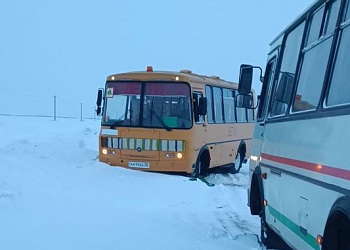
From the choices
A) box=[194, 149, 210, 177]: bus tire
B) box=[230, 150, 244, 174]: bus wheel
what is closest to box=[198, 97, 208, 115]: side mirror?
box=[194, 149, 210, 177]: bus tire

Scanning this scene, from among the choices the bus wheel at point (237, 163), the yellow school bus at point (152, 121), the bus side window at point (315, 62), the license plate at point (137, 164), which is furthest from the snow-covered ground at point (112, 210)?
the bus wheel at point (237, 163)

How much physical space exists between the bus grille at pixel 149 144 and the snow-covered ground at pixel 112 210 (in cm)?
64

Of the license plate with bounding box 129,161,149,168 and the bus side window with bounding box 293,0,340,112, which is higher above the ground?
the bus side window with bounding box 293,0,340,112

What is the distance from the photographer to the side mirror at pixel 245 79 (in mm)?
7301

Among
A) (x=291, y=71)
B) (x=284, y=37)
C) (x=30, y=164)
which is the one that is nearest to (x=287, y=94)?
(x=291, y=71)

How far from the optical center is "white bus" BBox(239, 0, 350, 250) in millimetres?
3656

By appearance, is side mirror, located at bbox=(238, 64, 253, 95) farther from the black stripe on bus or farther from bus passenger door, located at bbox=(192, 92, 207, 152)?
bus passenger door, located at bbox=(192, 92, 207, 152)

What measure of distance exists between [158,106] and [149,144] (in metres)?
0.94

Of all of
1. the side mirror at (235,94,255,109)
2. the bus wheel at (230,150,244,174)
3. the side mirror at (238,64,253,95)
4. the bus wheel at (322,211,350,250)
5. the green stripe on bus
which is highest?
the side mirror at (238,64,253,95)

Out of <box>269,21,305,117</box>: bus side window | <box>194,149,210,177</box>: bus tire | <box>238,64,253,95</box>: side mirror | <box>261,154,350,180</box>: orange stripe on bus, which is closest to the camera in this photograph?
<box>261,154,350,180</box>: orange stripe on bus

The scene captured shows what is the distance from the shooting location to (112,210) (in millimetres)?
8438

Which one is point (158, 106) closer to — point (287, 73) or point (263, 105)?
point (263, 105)

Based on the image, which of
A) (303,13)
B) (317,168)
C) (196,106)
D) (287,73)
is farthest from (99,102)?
(317,168)

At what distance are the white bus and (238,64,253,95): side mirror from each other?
0.56 metres
